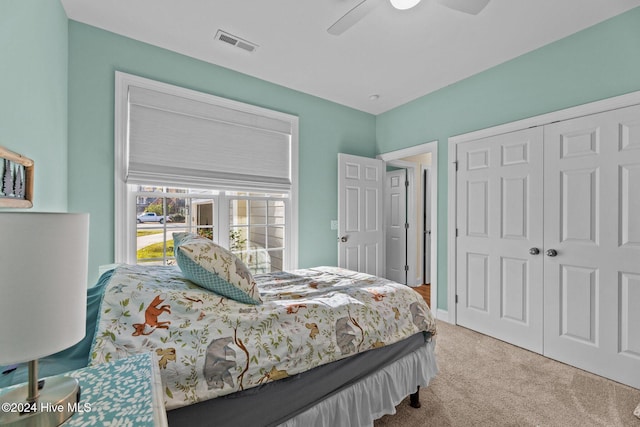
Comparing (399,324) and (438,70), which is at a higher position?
(438,70)

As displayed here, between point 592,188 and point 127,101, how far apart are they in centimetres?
389

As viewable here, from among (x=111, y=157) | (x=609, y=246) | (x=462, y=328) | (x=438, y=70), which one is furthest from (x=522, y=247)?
(x=111, y=157)

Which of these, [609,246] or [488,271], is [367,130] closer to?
[488,271]

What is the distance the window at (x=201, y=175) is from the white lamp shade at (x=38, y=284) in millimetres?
2093

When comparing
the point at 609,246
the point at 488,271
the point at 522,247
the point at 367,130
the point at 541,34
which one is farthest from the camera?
the point at 367,130

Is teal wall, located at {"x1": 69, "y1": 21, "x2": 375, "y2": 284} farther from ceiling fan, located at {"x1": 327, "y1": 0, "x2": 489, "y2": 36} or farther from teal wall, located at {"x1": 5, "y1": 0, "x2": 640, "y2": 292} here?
ceiling fan, located at {"x1": 327, "y1": 0, "x2": 489, "y2": 36}

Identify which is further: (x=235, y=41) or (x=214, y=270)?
(x=235, y=41)

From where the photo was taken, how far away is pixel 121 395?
729 millimetres

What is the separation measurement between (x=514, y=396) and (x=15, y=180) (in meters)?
3.09

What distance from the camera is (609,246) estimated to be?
215 centimetres

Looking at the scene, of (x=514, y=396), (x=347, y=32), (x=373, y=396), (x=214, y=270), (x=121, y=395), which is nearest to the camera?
(x=121, y=395)

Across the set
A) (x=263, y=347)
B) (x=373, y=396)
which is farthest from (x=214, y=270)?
(x=373, y=396)

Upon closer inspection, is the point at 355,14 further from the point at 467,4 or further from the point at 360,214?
the point at 360,214

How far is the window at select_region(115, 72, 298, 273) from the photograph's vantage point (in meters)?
2.46
